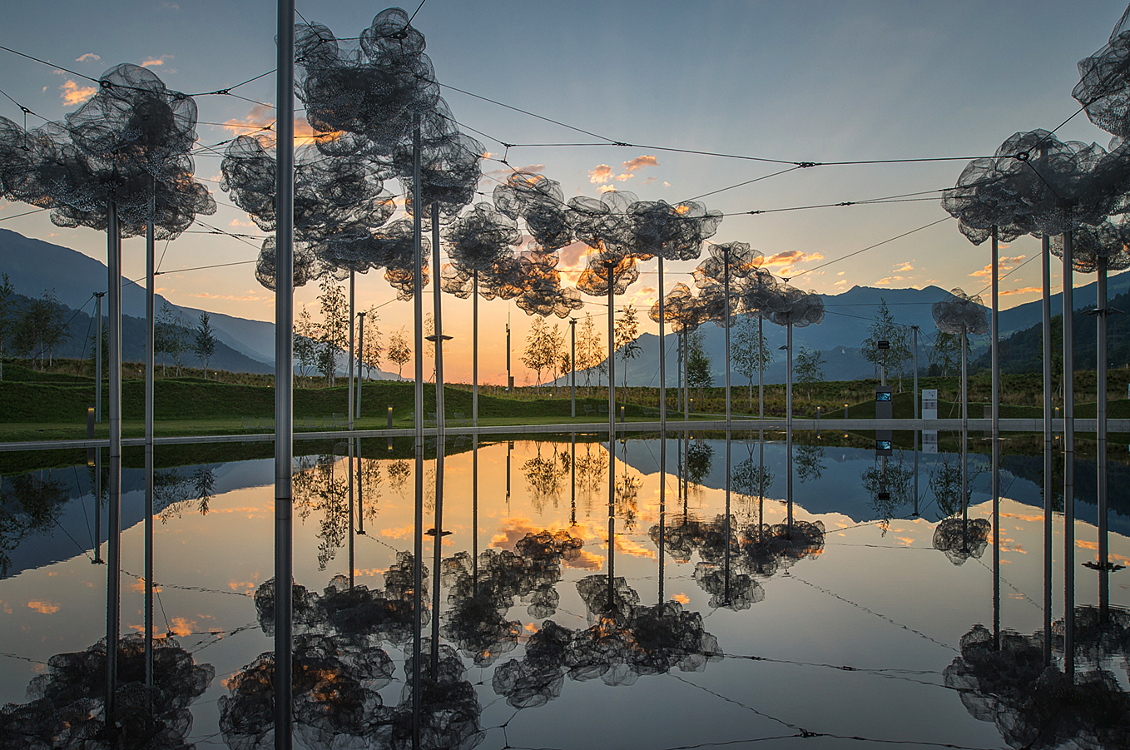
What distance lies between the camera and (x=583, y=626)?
444 cm

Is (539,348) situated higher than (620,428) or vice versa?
(539,348)

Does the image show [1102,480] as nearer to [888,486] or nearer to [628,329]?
[888,486]

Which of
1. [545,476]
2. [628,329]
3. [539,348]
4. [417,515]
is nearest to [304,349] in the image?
[539,348]

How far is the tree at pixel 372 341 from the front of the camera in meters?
61.2

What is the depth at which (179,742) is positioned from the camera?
292cm

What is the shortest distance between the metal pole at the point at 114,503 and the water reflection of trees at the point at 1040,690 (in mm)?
4504

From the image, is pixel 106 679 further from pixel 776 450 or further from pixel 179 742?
pixel 776 450

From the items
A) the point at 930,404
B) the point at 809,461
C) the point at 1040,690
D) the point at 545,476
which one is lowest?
the point at 809,461

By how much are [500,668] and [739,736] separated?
4.77 feet

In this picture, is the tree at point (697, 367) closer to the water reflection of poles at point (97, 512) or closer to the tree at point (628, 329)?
the tree at point (628, 329)

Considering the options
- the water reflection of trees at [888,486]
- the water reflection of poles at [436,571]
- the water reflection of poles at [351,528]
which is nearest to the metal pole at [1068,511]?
the water reflection of trees at [888,486]

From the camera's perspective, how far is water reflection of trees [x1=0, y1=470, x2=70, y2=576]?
7.53 meters

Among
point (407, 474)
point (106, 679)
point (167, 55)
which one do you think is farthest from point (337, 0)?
point (106, 679)

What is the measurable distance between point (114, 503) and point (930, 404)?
136 feet
